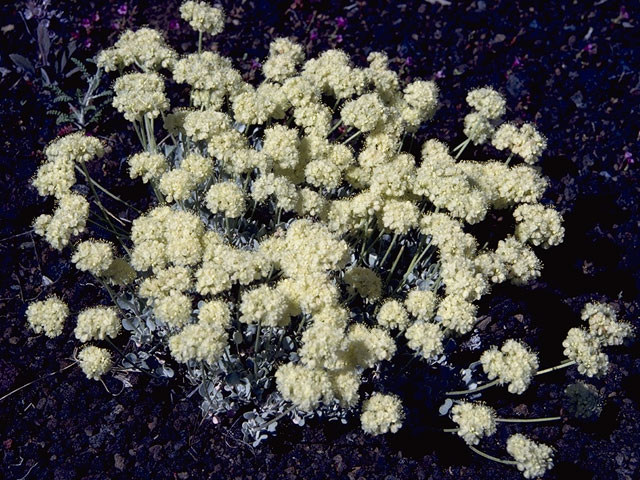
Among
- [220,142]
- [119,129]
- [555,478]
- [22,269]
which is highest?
[220,142]

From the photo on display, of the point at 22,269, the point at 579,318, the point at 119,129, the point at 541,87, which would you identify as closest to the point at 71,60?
the point at 119,129

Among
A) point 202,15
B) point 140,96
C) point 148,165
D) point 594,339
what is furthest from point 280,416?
point 202,15

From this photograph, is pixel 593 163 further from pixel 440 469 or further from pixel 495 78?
pixel 440 469

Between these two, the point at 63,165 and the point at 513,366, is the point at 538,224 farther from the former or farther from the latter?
the point at 63,165

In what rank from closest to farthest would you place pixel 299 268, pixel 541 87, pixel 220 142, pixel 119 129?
pixel 299 268
pixel 220 142
pixel 119 129
pixel 541 87

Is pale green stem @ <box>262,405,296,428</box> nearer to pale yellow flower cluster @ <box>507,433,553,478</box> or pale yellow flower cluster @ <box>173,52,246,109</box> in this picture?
pale yellow flower cluster @ <box>507,433,553,478</box>

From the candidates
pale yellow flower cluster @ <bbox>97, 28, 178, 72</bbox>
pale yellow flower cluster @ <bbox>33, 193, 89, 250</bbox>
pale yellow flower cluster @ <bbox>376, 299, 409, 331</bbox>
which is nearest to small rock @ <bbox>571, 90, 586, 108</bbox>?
pale yellow flower cluster @ <bbox>376, 299, 409, 331</bbox>
